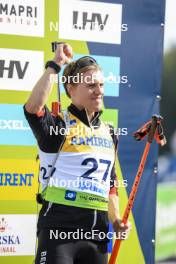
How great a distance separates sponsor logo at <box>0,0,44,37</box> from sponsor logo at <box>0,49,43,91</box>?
12 cm

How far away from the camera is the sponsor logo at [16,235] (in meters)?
3.66

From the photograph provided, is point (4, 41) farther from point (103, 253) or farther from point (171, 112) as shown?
point (171, 112)

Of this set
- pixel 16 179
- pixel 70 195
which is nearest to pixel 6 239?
pixel 16 179

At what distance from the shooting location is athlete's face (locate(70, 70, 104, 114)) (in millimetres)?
3029

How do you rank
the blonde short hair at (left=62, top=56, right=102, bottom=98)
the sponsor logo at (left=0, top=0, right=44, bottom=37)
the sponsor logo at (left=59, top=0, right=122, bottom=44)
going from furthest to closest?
the sponsor logo at (left=59, top=0, right=122, bottom=44) → the sponsor logo at (left=0, top=0, right=44, bottom=37) → the blonde short hair at (left=62, top=56, right=102, bottom=98)

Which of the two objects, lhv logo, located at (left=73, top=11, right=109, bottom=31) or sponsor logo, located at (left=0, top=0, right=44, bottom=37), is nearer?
sponsor logo, located at (left=0, top=0, right=44, bottom=37)

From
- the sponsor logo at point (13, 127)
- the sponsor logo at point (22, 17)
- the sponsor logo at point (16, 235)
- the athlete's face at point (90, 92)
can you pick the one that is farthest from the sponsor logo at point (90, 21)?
the sponsor logo at point (16, 235)

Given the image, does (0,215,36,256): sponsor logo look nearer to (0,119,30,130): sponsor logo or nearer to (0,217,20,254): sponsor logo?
(0,217,20,254): sponsor logo

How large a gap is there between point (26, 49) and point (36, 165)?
2.36 ft

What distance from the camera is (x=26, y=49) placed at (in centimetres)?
366

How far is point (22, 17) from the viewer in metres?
3.64

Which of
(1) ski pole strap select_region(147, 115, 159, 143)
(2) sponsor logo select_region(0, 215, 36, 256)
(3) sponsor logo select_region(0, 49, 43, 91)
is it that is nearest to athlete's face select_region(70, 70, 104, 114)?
A: (1) ski pole strap select_region(147, 115, 159, 143)

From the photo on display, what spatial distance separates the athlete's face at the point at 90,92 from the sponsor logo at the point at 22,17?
77cm

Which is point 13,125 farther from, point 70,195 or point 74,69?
point 70,195
